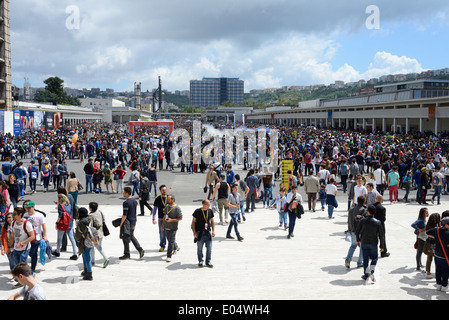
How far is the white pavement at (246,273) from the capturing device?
6.55 meters

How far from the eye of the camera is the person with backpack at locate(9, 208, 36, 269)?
267 inches

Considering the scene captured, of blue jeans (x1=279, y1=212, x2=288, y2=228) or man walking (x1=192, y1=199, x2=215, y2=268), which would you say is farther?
blue jeans (x1=279, y1=212, x2=288, y2=228)

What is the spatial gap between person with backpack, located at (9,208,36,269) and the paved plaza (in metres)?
0.61

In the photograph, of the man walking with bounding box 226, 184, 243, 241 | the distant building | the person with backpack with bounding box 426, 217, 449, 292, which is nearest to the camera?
the person with backpack with bounding box 426, 217, 449, 292

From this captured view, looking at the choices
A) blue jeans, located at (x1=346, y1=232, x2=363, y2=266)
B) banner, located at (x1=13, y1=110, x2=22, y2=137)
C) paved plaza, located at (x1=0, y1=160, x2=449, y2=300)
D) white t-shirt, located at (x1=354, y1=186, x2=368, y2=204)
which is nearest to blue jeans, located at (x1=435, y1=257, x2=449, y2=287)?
paved plaza, located at (x1=0, y1=160, x2=449, y2=300)

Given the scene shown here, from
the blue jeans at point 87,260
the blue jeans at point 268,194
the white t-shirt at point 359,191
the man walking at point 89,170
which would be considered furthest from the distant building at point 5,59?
the white t-shirt at point 359,191

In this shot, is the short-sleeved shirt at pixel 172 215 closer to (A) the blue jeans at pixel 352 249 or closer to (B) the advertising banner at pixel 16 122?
(A) the blue jeans at pixel 352 249

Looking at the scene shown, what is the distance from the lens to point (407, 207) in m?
14.4

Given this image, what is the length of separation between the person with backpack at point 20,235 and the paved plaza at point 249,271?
0.61 metres

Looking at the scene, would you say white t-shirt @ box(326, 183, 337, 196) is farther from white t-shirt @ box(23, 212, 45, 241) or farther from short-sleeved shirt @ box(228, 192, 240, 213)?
white t-shirt @ box(23, 212, 45, 241)

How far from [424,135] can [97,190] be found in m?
36.3
